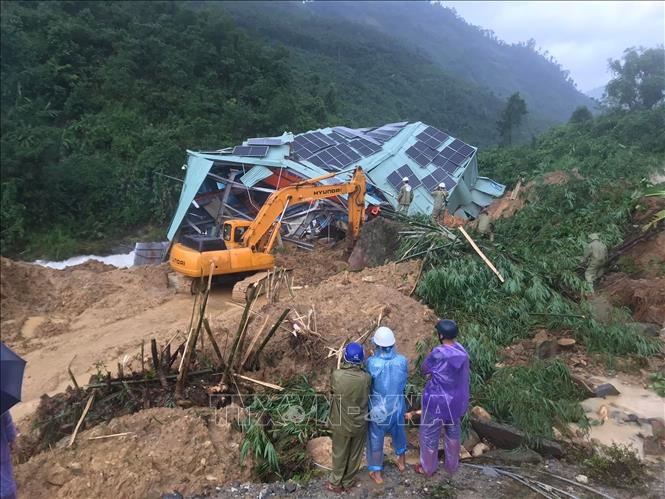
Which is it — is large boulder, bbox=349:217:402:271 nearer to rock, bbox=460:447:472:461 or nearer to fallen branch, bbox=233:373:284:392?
fallen branch, bbox=233:373:284:392

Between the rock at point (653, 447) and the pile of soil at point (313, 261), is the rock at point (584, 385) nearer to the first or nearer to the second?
the rock at point (653, 447)

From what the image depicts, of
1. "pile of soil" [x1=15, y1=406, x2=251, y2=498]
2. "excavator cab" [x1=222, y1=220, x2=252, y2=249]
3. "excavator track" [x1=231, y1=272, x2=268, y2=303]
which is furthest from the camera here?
"excavator cab" [x1=222, y1=220, x2=252, y2=249]

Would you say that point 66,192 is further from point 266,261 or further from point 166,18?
point 166,18

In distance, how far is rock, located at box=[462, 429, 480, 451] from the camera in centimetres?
A: 504

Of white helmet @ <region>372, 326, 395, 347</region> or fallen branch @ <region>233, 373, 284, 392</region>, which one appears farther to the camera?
fallen branch @ <region>233, 373, 284, 392</region>

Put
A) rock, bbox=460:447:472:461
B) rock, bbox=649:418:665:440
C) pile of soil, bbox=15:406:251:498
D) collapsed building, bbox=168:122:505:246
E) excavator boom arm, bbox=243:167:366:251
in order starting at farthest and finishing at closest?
collapsed building, bbox=168:122:505:246 → excavator boom arm, bbox=243:167:366:251 → rock, bbox=649:418:665:440 → rock, bbox=460:447:472:461 → pile of soil, bbox=15:406:251:498

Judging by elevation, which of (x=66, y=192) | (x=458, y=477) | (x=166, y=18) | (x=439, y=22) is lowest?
(x=66, y=192)

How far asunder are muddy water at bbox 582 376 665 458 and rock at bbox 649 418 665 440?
63 mm

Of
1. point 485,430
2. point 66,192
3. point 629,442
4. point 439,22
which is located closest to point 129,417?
point 485,430

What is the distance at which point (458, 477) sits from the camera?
459cm

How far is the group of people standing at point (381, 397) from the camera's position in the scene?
169 inches

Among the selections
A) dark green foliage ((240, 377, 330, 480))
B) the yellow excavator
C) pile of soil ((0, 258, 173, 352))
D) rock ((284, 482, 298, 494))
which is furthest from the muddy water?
pile of soil ((0, 258, 173, 352))

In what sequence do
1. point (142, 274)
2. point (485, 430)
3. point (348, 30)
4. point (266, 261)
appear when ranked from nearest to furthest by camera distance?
point (485, 430)
point (266, 261)
point (142, 274)
point (348, 30)

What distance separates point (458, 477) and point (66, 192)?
18524mm
